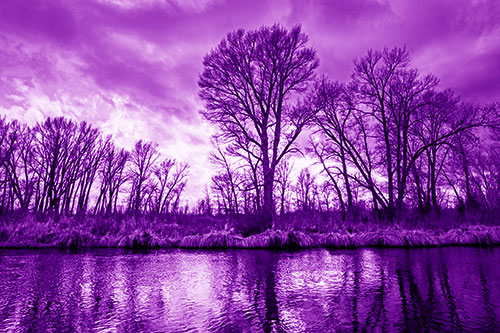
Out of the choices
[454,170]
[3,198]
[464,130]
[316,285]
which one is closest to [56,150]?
[3,198]

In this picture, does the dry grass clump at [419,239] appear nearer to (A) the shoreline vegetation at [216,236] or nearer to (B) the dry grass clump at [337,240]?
(A) the shoreline vegetation at [216,236]

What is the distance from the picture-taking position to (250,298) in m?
3.16

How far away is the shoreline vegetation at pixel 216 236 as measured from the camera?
916cm

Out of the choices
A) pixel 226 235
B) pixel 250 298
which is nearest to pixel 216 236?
pixel 226 235

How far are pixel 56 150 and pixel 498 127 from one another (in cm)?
3098

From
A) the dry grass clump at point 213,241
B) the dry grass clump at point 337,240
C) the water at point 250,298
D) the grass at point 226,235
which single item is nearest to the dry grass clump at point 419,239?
the grass at point 226,235

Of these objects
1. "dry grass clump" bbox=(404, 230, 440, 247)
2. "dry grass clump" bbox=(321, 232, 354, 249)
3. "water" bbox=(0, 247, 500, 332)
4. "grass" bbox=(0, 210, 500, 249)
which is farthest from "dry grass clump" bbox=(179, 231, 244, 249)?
"dry grass clump" bbox=(404, 230, 440, 247)

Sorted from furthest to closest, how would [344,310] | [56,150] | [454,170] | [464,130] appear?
[454,170]
[56,150]
[464,130]
[344,310]

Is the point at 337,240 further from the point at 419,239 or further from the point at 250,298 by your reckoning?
the point at 250,298

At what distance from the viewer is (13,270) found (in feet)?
16.2

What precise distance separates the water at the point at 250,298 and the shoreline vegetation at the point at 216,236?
4078mm

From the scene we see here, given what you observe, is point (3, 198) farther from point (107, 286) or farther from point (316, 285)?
point (316, 285)

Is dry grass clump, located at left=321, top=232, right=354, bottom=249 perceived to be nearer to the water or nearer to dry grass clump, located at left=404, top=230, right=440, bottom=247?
dry grass clump, located at left=404, top=230, right=440, bottom=247

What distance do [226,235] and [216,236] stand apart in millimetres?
350
